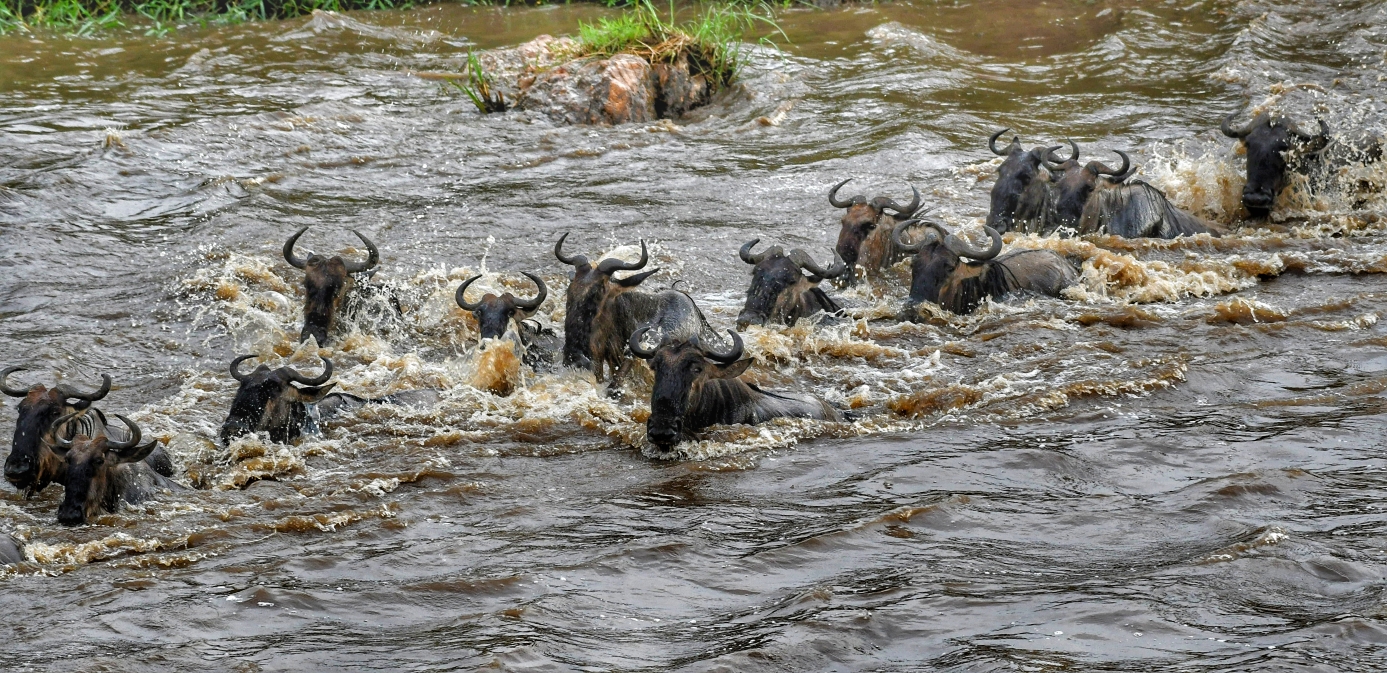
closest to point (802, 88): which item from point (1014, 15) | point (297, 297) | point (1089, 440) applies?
point (1014, 15)

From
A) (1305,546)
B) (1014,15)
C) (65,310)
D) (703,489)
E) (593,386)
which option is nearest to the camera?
(1305,546)

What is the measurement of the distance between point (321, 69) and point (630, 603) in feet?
48.6

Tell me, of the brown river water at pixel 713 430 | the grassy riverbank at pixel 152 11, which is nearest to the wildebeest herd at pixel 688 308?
the brown river water at pixel 713 430

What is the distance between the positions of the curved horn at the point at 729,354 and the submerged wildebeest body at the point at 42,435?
10.1 feet

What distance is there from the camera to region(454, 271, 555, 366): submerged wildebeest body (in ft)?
31.3

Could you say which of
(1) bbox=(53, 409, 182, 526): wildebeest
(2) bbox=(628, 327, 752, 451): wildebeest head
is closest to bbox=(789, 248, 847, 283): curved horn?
(2) bbox=(628, 327, 752, 451): wildebeest head

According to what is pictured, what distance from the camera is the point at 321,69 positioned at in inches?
750

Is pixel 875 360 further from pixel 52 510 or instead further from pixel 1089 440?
pixel 52 510

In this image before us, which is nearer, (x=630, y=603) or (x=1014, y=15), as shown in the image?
(x=630, y=603)

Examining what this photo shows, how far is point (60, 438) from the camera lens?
761 cm

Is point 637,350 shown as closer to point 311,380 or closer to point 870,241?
point 311,380

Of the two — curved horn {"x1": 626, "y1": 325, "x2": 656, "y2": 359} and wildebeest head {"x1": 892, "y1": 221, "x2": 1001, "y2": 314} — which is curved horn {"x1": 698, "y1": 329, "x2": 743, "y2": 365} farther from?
wildebeest head {"x1": 892, "y1": 221, "x2": 1001, "y2": 314}

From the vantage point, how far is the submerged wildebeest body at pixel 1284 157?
1292cm

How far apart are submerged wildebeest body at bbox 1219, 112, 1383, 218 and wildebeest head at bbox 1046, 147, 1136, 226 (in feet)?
5.42
